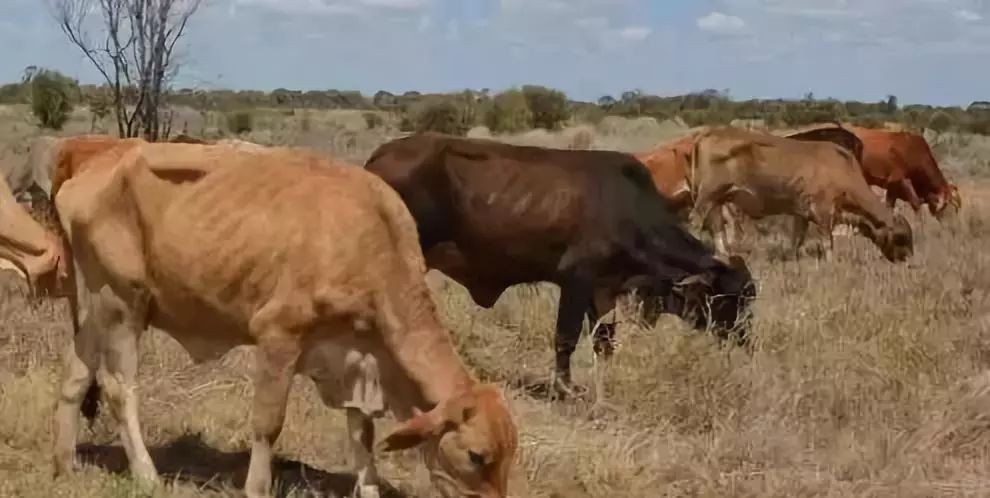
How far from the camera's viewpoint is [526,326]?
40.5 feet

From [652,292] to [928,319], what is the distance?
2.37m

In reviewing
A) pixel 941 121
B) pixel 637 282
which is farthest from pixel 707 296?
pixel 941 121

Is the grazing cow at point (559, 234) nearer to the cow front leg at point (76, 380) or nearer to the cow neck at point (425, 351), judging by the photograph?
the cow front leg at point (76, 380)

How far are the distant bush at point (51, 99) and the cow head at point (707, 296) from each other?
3666 cm

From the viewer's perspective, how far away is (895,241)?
16.7 meters

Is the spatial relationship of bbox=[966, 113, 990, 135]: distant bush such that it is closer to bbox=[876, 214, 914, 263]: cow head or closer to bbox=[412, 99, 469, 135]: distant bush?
bbox=[412, 99, 469, 135]: distant bush

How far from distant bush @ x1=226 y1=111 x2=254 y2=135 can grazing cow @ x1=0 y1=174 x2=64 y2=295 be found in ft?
142

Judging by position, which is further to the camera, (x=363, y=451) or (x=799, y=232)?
(x=799, y=232)

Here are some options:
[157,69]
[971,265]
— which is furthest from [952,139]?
[971,265]

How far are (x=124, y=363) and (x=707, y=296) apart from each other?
15.5ft

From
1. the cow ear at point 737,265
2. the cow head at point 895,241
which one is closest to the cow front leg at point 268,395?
the cow ear at point 737,265

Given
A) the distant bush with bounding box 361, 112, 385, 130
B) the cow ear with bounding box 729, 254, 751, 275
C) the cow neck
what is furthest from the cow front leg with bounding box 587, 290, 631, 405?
the distant bush with bounding box 361, 112, 385, 130

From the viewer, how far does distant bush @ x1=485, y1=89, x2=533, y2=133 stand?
179 ft

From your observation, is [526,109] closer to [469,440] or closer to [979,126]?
[979,126]
